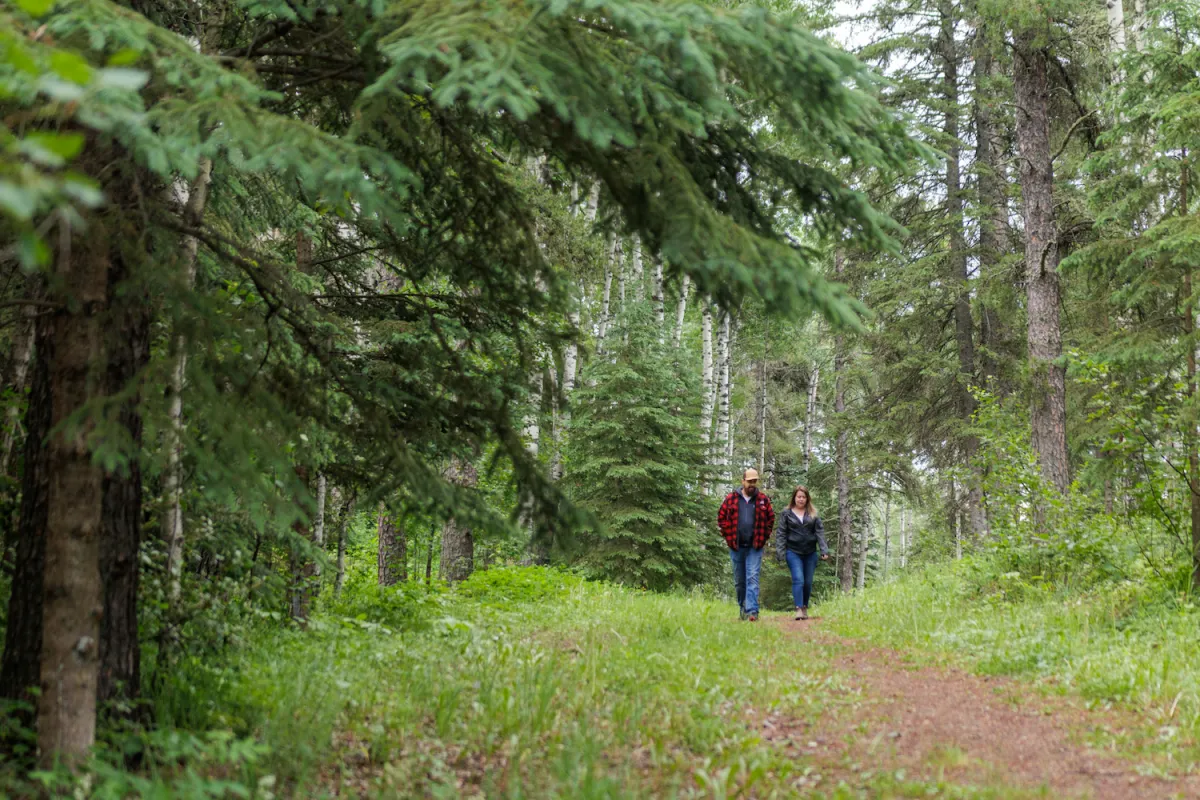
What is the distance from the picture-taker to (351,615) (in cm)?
843

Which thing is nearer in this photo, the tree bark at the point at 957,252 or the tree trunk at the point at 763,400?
the tree bark at the point at 957,252

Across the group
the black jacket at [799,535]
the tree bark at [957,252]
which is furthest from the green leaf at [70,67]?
the tree bark at [957,252]

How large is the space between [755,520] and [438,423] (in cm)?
645

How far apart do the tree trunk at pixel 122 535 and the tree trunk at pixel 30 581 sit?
0.34 m

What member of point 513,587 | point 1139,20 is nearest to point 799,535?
point 513,587

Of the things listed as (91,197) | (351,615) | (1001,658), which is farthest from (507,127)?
(1001,658)

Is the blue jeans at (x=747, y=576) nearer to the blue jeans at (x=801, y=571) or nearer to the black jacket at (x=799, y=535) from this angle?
the black jacket at (x=799, y=535)

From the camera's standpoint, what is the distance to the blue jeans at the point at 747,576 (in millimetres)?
11102

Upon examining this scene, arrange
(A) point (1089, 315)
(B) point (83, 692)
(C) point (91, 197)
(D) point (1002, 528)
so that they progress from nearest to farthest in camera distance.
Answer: (C) point (91, 197)
(B) point (83, 692)
(D) point (1002, 528)
(A) point (1089, 315)

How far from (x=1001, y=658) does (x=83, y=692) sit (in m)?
6.77

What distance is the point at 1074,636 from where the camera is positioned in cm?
780

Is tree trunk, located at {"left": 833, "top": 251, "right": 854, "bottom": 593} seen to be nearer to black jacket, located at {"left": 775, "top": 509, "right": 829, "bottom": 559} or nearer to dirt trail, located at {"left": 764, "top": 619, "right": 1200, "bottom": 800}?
black jacket, located at {"left": 775, "top": 509, "right": 829, "bottom": 559}

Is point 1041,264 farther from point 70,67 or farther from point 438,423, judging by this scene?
point 70,67

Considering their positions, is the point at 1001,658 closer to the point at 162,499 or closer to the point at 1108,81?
the point at 162,499
